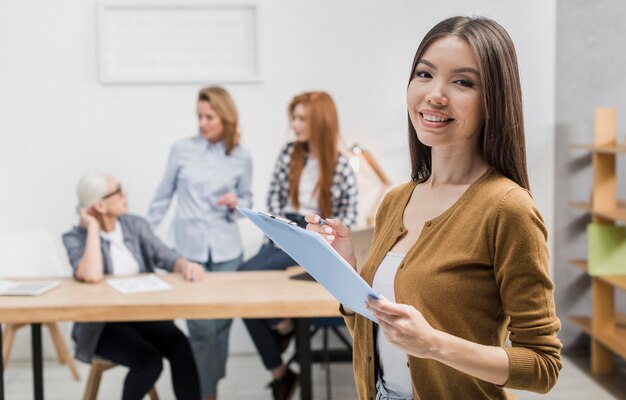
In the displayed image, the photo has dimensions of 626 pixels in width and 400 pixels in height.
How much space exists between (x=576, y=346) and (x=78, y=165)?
10.8 feet

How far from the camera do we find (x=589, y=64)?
468 centimetres

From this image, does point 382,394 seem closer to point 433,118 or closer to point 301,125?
point 433,118

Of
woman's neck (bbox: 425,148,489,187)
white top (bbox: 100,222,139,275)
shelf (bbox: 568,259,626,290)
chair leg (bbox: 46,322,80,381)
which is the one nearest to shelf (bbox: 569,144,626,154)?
shelf (bbox: 568,259,626,290)

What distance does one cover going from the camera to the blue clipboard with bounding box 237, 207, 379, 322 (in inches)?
48.4

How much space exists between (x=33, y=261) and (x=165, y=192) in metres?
0.87

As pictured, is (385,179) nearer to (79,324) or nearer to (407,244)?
(79,324)

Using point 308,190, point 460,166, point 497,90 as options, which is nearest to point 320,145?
point 308,190

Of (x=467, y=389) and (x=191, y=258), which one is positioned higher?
(x=467, y=389)

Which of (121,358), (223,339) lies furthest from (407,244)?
(223,339)

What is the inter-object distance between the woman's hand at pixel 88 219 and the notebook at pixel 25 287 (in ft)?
0.96

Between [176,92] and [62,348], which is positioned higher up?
[176,92]

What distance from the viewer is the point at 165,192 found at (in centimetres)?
449

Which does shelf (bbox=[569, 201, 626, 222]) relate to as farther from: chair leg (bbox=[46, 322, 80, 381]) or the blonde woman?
chair leg (bbox=[46, 322, 80, 381])

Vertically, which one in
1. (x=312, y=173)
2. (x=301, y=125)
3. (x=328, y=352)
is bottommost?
(x=328, y=352)
